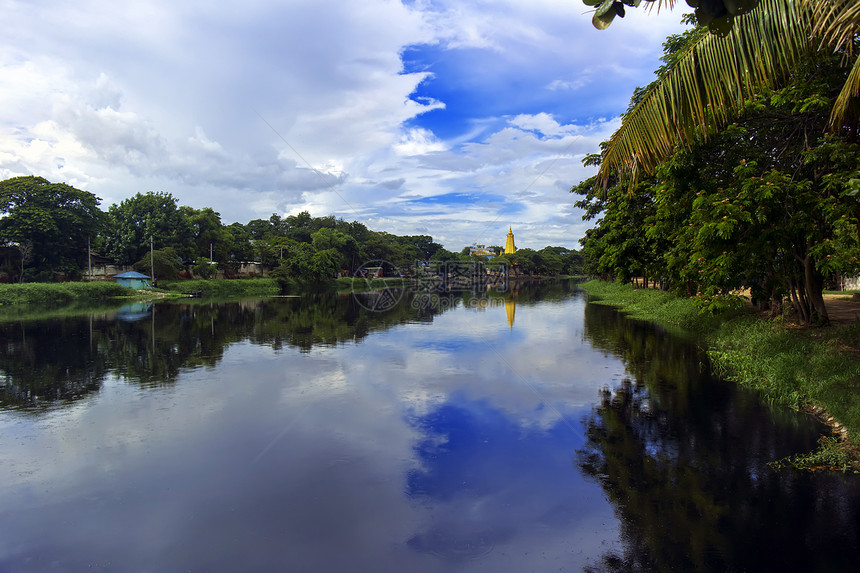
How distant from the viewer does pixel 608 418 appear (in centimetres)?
821

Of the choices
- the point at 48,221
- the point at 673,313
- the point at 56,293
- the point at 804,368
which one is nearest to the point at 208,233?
the point at 48,221

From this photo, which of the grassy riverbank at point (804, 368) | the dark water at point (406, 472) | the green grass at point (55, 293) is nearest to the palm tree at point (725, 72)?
the dark water at point (406, 472)

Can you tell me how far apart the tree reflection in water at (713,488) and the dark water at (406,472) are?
0.03m

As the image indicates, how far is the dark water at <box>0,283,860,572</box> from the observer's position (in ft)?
14.7

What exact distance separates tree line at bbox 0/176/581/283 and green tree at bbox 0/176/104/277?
0.07 metres

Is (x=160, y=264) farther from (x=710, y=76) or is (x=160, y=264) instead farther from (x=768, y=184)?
(x=710, y=76)

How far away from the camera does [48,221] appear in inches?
1567

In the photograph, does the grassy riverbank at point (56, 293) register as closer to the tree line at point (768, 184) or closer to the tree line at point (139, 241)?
the tree line at point (139, 241)

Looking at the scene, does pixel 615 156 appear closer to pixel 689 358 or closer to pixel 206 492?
pixel 206 492

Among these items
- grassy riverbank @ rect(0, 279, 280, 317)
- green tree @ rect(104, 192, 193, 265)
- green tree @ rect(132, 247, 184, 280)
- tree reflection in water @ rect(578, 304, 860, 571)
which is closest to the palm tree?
tree reflection in water @ rect(578, 304, 860, 571)

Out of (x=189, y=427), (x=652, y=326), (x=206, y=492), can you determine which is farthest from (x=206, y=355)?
(x=652, y=326)

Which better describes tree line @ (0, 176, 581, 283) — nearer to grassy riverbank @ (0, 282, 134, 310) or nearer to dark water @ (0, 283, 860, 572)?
grassy riverbank @ (0, 282, 134, 310)

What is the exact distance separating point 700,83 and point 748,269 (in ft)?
17.8

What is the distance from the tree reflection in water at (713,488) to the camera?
4.36 metres
